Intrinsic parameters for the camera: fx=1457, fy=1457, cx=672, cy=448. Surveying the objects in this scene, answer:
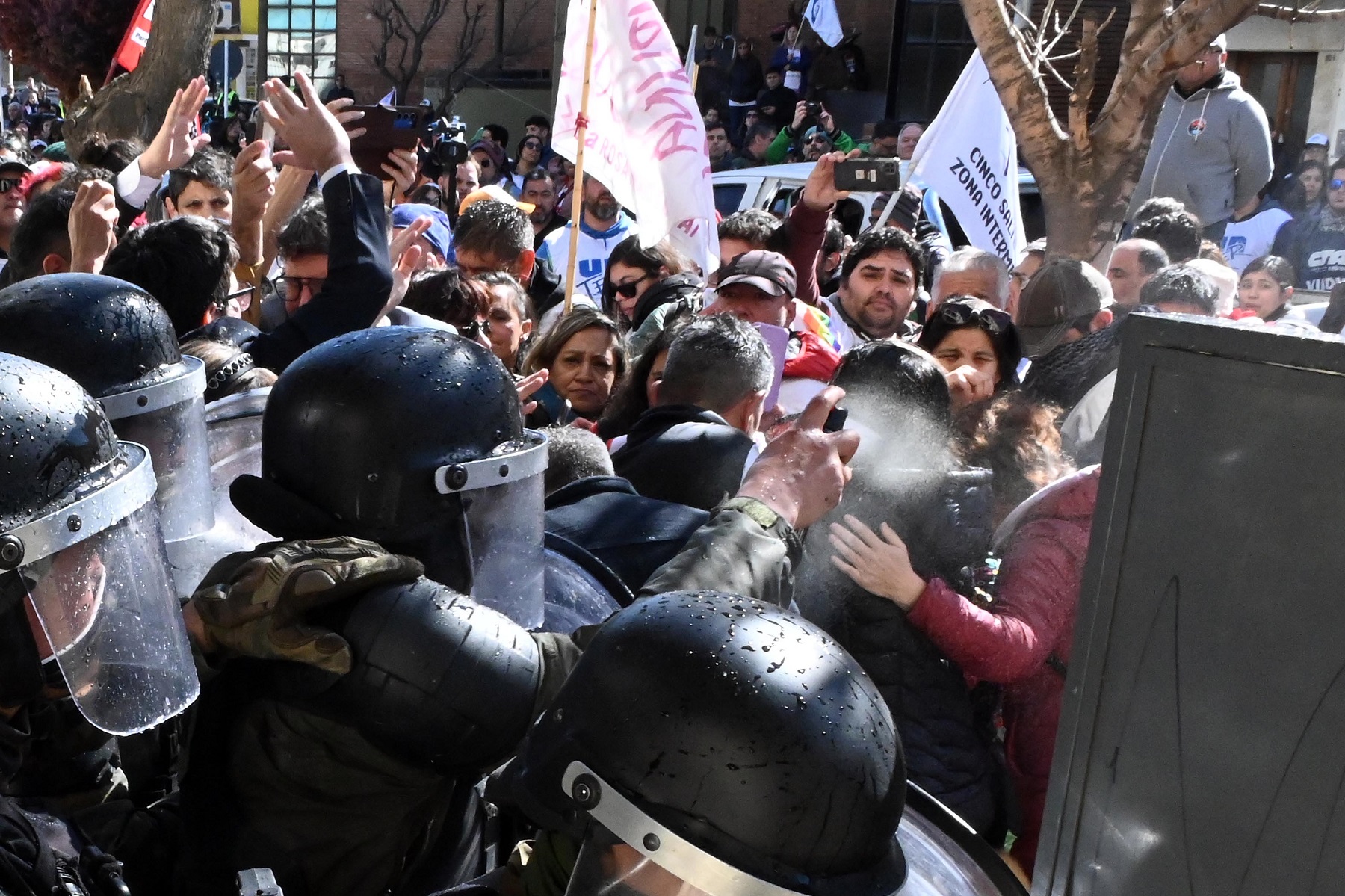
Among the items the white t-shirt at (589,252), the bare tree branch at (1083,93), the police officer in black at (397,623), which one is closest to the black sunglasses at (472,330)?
the police officer in black at (397,623)

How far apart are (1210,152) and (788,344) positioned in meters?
4.30

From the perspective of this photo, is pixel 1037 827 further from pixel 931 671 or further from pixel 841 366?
pixel 841 366

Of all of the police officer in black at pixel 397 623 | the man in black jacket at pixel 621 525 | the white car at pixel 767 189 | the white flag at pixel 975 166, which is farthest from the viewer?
the white car at pixel 767 189

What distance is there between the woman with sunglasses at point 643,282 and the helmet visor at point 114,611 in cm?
354

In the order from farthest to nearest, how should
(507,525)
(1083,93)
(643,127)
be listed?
(1083,93) < (643,127) < (507,525)

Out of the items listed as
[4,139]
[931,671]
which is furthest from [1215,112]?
[4,139]

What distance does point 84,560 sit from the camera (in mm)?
1802

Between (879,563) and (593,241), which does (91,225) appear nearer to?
(879,563)

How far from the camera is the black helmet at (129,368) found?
248 centimetres

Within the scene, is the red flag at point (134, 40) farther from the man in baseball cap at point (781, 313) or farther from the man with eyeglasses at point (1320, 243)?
the man with eyeglasses at point (1320, 243)

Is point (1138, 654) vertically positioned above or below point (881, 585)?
above

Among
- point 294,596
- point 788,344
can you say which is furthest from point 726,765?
point 788,344

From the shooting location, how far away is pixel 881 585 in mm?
2957

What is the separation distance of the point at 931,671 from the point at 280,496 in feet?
4.85
